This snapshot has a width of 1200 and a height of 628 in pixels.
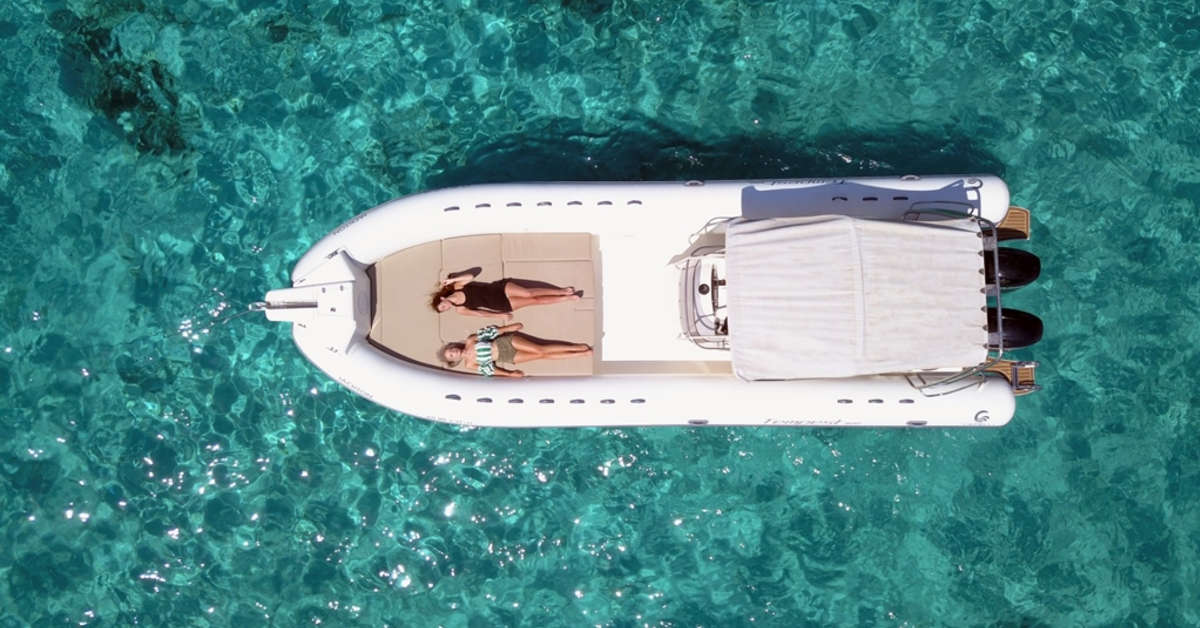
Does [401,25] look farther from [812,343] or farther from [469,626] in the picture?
[469,626]

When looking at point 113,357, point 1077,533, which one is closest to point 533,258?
point 113,357

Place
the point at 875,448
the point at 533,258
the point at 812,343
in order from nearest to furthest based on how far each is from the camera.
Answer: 1. the point at 812,343
2. the point at 533,258
3. the point at 875,448

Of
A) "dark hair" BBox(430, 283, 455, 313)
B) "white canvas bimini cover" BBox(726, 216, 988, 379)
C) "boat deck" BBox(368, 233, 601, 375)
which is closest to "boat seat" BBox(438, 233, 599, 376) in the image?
"boat deck" BBox(368, 233, 601, 375)

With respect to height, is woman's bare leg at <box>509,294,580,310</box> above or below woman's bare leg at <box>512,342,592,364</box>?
above

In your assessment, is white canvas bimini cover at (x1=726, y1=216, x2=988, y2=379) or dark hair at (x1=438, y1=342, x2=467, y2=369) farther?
dark hair at (x1=438, y1=342, x2=467, y2=369)

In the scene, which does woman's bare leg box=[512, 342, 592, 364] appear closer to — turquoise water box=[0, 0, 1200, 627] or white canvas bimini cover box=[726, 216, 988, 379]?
turquoise water box=[0, 0, 1200, 627]

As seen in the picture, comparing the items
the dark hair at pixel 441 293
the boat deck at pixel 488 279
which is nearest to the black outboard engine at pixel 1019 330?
the boat deck at pixel 488 279

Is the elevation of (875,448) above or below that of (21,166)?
below

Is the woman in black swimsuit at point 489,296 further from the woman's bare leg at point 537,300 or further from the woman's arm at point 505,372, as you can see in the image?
the woman's arm at point 505,372
